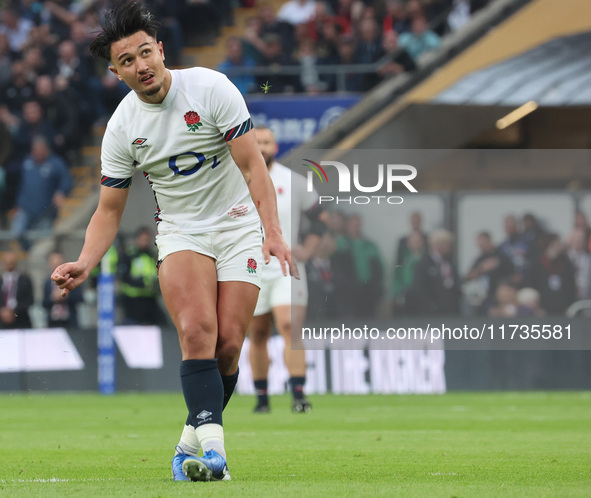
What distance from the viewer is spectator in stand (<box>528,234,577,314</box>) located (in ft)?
51.9

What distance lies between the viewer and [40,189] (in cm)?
1878

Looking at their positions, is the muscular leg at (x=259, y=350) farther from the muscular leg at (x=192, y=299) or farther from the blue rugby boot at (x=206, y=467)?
the blue rugby boot at (x=206, y=467)

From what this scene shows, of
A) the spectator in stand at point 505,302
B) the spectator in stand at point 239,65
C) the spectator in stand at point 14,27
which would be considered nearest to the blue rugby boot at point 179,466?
the spectator in stand at point 505,302

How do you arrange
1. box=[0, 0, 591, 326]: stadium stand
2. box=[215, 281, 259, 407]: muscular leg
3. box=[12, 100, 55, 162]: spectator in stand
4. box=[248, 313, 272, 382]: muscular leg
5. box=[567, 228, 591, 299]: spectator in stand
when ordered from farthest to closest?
box=[12, 100, 55, 162]: spectator in stand
box=[0, 0, 591, 326]: stadium stand
box=[567, 228, 591, 299]: spectator in stand
box=[248, 313, 272, 382]: muscular leg
box=[215, 281, 259, 407]: muscular leg

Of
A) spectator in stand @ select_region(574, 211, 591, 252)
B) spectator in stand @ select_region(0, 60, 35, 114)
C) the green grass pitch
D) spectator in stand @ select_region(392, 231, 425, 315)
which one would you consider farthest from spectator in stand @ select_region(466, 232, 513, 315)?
spectator in stand @ select_region(0, 60, 35, 114)

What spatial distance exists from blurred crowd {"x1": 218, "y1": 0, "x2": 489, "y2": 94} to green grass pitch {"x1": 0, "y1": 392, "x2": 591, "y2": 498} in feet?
20.8

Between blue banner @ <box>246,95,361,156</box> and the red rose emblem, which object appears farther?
blue banner @ <box>246,95,361,156</box>

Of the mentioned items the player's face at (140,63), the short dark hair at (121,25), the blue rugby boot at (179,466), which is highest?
the short dark hair at (121,25)

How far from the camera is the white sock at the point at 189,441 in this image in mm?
6203

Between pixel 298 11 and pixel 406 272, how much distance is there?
5999mm

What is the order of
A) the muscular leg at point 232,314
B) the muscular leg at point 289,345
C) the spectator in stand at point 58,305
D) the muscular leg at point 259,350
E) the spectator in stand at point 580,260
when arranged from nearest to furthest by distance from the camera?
the muscular leg at point 232,314 < the muscular leg at point 259,350 < the muscular leg at point 289,345 < the spectator in stand at point 580,260 < the spectator in stand at point 58,305

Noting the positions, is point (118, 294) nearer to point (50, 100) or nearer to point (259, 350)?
point (50, 100)

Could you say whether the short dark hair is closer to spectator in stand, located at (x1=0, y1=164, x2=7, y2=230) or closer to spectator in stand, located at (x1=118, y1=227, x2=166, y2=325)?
spectator in stand, located at (x1=118, y1=227, x2=166, y2=325)

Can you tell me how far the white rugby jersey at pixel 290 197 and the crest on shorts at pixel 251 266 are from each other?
5.04 metres
